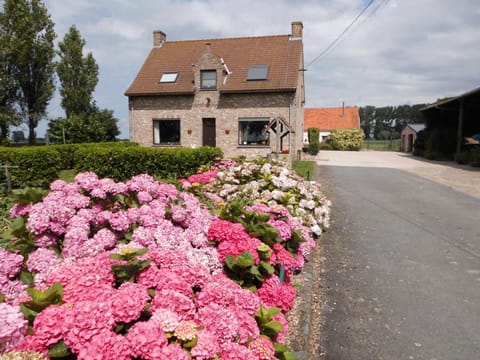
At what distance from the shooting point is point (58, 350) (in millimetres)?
1328

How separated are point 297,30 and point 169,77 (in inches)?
348

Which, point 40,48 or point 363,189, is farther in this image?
point 40,48

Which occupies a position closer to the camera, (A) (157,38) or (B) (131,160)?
(B) (131,160)

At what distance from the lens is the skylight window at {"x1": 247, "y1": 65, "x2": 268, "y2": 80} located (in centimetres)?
1930

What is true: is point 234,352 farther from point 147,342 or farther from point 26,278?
point 26,278

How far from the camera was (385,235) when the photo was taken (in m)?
6.33

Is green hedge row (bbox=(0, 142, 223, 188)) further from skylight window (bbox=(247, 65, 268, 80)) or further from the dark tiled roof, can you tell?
skylight window (bbox=(247, 65, 268, 80))

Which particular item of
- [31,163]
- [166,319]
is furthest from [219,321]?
[31,163]

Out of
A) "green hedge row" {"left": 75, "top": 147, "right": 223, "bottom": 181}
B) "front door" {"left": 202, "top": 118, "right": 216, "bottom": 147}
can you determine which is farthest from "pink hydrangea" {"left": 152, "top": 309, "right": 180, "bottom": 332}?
"front door" {"left": 202, "top": 118, "right": 216, "bottom": 147}

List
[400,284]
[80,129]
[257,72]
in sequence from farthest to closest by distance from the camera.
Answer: [80,129], [257,72], [400,284]

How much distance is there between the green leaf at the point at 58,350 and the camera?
52.0 inches

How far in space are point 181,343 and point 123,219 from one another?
45.2 inches

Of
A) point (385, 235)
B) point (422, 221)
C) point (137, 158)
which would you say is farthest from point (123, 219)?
point (137, 158)

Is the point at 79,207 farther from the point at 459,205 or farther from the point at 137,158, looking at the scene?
the point at 459,205
